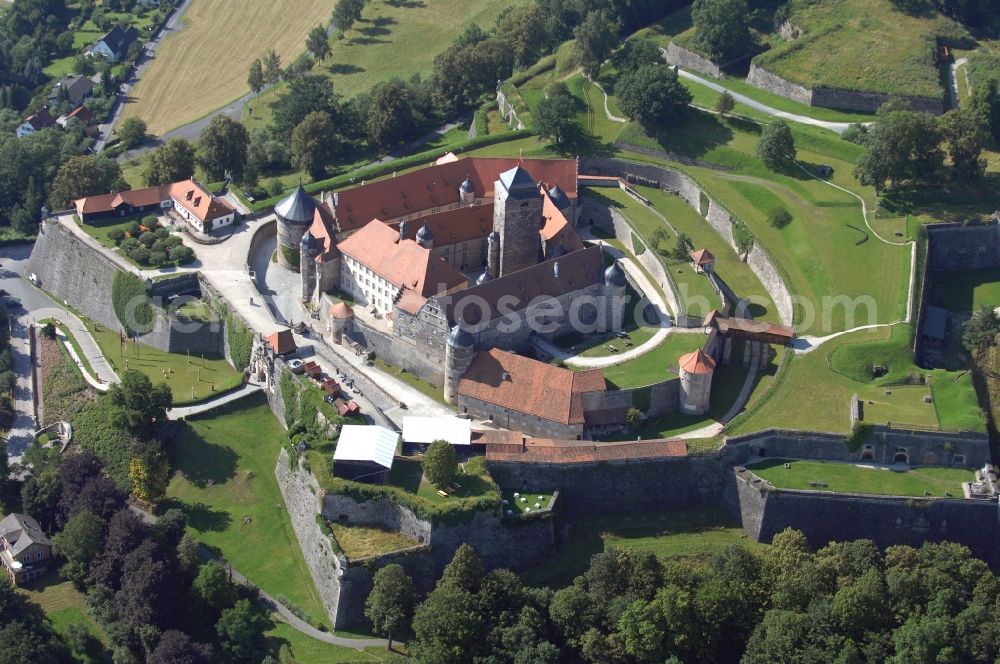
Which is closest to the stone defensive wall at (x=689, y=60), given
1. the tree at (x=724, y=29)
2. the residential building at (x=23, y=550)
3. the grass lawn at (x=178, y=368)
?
the tree at (x=724, y=29)

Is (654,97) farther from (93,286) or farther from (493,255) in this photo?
(93,286)

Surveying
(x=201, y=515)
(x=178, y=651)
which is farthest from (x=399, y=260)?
(x=178, y=651)

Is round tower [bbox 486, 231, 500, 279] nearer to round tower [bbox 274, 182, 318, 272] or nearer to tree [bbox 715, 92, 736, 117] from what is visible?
round tower [bbox 274, 182, 318, 272]

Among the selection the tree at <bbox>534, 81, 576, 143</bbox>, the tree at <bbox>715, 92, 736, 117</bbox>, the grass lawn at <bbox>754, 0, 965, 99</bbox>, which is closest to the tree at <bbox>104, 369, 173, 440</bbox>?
the tree at <bbox>534, 81, 576, 143</bbox>

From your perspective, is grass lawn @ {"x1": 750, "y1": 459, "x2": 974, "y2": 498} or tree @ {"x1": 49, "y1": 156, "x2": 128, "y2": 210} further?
tree @ {"x1": 49, "y1": 156, "x2": 128, "y2": 210}

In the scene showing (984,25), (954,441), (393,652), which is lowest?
(393,652)

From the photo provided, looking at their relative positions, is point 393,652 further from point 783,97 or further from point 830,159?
point 783,97

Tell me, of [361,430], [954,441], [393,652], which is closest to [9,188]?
[361,430]
